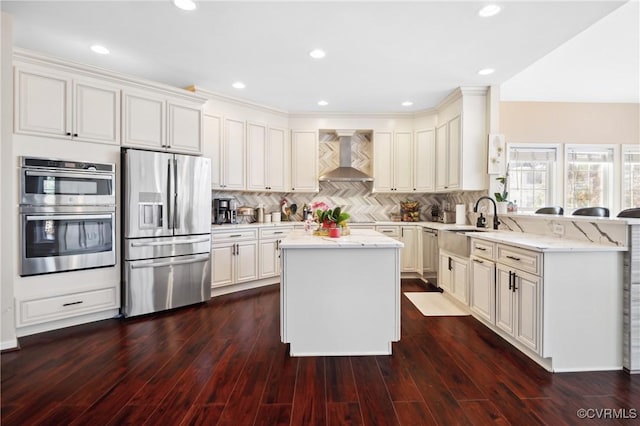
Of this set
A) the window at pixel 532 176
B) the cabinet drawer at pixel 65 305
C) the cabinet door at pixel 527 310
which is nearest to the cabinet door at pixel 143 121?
the cabinet drawer at pixel 65 305

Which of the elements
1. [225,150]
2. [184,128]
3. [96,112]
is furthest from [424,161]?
[96,112]

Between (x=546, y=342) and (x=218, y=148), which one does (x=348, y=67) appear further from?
(x=546, y=342)

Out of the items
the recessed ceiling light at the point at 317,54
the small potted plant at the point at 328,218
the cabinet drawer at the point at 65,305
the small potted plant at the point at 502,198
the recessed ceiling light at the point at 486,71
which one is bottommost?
the cabinet drawer at the point at 65,305

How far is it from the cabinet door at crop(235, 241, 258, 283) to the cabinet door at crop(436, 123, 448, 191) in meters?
2.91

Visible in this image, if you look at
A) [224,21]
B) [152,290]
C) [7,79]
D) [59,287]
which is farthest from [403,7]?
[59,287]

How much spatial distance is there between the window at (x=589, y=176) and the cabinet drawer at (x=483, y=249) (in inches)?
145

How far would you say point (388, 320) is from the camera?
240 cm

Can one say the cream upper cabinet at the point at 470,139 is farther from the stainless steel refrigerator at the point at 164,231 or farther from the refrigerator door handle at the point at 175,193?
the refrigerator door handle at the point at 175,193

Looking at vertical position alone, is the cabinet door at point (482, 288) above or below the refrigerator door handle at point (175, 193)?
below

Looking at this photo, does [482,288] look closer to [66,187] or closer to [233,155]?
[233,155]

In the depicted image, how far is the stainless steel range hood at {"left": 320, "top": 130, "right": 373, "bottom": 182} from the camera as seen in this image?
5.03 m

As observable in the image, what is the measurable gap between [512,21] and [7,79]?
4082 millimetres

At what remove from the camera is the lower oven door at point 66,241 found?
2656 mm

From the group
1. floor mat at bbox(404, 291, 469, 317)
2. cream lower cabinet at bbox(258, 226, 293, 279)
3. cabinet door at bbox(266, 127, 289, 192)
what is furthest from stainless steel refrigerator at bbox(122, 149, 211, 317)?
floor mat at bbox(404, 291, 469, 317)
